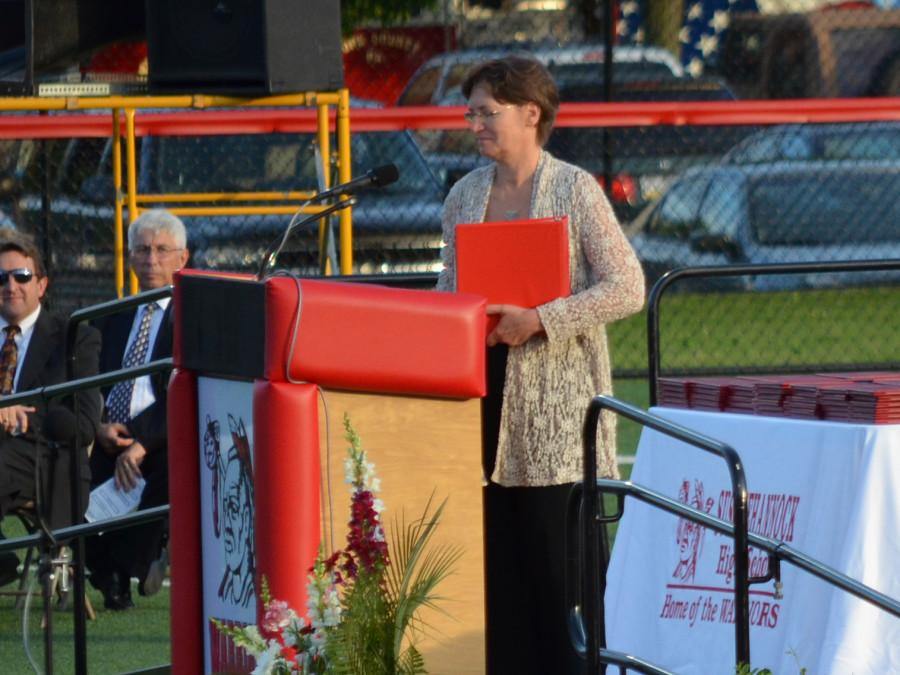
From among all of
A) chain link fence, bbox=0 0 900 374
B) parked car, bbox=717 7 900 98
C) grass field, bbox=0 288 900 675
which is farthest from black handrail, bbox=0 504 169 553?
parked car, bbox=717 7 900 98

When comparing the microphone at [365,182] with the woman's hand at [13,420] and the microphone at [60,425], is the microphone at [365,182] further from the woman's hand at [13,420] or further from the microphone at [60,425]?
the woman's hand at [13,420]

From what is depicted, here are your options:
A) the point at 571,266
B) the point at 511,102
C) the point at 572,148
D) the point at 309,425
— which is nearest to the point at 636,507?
the point at 571,266

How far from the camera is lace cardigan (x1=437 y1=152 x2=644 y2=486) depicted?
5285 mm

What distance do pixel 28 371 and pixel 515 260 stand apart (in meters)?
3.37

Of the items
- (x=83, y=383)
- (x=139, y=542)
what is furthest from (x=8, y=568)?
(x=83, y=383)

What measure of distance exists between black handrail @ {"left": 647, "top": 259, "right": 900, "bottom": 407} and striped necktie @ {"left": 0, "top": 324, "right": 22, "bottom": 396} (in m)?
2.86

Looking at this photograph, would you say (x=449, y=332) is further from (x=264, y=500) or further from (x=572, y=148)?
(x=572, y=148)

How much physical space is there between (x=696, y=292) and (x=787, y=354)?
836 millimetres

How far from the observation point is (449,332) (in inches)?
177

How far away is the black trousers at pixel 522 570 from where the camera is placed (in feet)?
17.6

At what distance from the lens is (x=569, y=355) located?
537cm

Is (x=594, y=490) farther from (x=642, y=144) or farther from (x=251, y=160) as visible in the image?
(x=642, y=144)

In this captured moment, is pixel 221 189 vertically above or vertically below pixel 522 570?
above

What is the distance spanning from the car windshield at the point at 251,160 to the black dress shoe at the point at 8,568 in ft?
15.8
